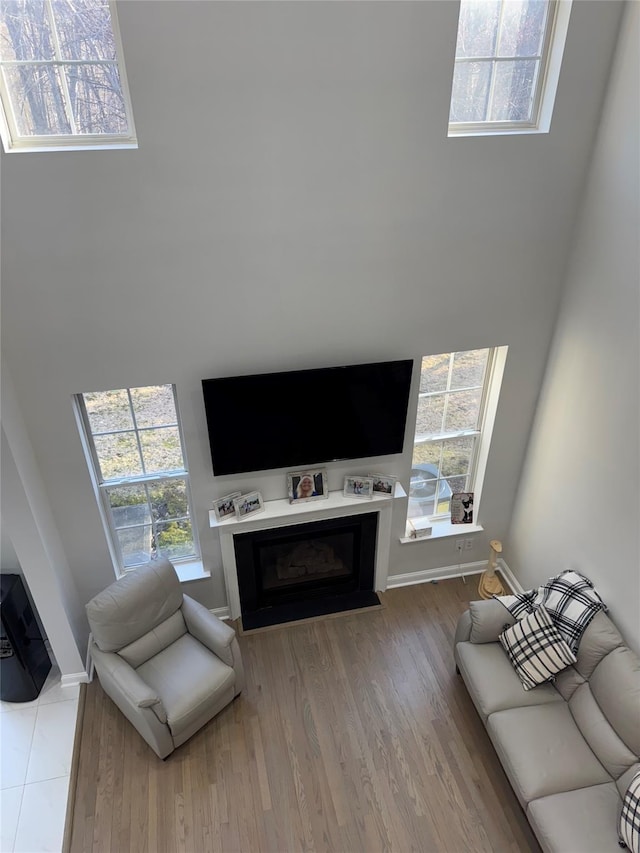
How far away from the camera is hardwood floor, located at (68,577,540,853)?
3.18 m

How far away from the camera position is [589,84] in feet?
10.3

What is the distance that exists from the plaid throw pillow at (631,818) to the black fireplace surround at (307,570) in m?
2.11

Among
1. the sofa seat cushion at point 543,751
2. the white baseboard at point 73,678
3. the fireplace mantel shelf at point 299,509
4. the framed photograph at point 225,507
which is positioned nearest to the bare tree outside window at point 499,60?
the fireplace mantel shelf at point 299,509

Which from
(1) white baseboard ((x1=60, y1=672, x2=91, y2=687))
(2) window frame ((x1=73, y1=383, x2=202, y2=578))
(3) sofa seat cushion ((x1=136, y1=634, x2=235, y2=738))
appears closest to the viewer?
(3) sofa seat cushion ((x1=136, y1=634, x2=235, y2=738))

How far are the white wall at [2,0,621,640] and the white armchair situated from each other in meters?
0.56

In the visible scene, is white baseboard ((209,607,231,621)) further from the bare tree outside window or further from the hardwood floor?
the bare tree outside window

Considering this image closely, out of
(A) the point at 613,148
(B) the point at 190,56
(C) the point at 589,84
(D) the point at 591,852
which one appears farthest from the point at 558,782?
(B) the point at 190,56

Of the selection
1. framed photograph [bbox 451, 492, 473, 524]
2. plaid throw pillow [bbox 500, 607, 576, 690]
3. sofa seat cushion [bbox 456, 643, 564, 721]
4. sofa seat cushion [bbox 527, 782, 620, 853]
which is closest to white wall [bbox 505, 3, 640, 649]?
plaid throw pillow [bbox 500, 607, 576, 690]

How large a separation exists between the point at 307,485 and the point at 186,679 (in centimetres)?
147

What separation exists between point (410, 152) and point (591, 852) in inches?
147

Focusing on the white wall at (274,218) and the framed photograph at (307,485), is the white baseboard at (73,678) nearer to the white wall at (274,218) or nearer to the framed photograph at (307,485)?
the white wall at (274,218)

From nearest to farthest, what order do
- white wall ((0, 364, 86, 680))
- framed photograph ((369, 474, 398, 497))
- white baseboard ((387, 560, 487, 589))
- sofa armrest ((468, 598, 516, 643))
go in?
1. white wall ((0, 364, 86, 680))
2. sofa armrest ((468, 598, 516, 643))
3. framed photograph ((369, 474, 398, 497))
4. white baseboard ((387, 560, 487, 589))

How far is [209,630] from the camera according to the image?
3.69m

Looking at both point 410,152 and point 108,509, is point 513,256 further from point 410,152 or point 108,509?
point 108,509
